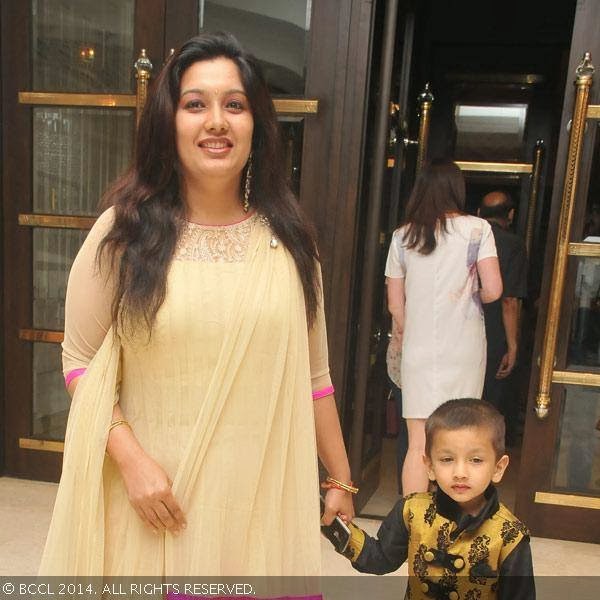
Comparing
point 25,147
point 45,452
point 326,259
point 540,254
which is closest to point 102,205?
point 326,259

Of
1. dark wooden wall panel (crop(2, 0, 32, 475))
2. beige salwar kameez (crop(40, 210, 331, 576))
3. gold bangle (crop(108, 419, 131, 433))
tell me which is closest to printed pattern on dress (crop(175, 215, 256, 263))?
beige salwar kameez (crop(40, 210, 331, 576))

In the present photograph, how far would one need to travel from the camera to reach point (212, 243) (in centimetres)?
111

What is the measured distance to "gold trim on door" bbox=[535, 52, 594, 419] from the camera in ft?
7.20

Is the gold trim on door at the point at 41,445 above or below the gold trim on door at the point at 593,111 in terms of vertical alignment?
below

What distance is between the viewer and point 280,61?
2.46 m

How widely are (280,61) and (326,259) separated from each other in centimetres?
80

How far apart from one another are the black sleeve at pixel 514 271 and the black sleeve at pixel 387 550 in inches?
73.0

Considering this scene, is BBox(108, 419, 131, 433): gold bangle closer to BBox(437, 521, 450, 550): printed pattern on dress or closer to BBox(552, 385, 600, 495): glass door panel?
BBox(437, 521, 450, 550): printed pattern on dress

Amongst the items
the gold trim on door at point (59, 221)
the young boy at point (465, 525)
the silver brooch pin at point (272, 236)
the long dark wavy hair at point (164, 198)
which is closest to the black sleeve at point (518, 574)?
the young boy at point (465, 525)

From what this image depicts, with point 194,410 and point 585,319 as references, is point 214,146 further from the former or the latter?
point 585,319

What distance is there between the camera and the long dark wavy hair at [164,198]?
105 cm

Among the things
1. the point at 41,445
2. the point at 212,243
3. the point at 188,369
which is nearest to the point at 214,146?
the point at 212,243

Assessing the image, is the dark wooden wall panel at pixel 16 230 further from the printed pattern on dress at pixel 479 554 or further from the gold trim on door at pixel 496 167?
the gold trim on door at pixel 496 167

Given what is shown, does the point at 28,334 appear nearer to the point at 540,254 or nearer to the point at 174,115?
the point at 174,115
